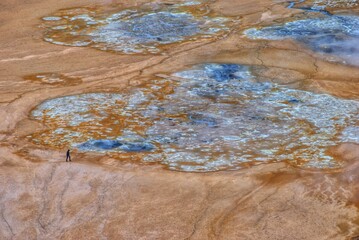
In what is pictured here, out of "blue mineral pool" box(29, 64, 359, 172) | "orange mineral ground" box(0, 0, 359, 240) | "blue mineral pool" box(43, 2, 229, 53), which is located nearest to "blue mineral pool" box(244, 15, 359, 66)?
"orange mineral ground" box(0, 0, 359, 240)

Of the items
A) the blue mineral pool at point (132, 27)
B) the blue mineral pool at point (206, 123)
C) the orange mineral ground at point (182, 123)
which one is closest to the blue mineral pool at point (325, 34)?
the orange mineral ground at point (182, 123)

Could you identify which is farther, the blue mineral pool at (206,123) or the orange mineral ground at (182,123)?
the blue mineral pool at (206,123)

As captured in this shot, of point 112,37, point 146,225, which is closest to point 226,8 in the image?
point 112,37

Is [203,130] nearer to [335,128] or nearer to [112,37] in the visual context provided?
[335,128]

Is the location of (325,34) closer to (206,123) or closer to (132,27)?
(132,27)

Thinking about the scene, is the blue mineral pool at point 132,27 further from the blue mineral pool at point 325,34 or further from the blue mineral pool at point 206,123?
the blue mineral pool at point 206,123
